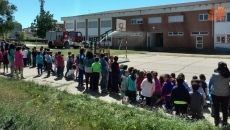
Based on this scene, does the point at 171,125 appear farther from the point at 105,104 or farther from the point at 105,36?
the point at 105,36

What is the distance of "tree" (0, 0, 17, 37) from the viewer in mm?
64125

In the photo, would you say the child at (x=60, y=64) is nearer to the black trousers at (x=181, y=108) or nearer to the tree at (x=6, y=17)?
the black trousers at (x=181, y=108)

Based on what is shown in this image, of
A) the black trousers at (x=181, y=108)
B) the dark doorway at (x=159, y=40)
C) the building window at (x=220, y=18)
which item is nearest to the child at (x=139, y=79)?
the black trousers at (x=181, y=108)

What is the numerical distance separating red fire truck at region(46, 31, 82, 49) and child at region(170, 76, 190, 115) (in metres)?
36.3

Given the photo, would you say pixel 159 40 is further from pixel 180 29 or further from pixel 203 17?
pixel 203 17

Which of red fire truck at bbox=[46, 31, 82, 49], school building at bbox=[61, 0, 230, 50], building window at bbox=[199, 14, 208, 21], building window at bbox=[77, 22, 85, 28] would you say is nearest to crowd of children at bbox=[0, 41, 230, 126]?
school building at bbox=[61, 0, 230, 50]

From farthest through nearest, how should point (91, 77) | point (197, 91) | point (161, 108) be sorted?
1. point (91, 77)
2. point (161, 108)
3. point (197, 91)

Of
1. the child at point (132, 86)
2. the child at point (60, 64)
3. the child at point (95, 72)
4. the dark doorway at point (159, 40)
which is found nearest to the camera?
the child at point (132, 86)

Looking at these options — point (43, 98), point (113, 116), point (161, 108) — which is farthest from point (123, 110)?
point (43, 98)

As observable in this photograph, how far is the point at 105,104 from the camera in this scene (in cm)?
995

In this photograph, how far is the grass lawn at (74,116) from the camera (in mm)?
6547

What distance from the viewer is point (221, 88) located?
7.71m

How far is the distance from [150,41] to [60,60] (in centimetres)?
3839

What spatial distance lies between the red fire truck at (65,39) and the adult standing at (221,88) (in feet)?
122
